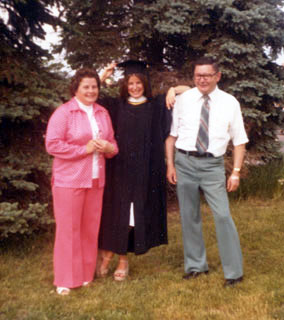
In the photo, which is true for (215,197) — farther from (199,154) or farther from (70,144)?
(70,144)

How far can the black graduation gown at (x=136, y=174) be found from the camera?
4.57m

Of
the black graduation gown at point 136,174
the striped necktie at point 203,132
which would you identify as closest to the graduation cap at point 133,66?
the black graduation gown at point 136,174

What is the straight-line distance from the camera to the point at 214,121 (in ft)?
14.4

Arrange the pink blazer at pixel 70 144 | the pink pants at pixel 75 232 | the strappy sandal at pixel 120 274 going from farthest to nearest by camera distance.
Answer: the strappy sandal at pixel 120 274 → the pink pants at pixel 75 232 → the pink blazer at pixel 70 144

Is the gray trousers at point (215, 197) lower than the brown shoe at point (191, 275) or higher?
higher

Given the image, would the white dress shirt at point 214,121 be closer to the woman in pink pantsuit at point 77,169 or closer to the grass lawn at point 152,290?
the woman in pink pantsuit at point 77,169

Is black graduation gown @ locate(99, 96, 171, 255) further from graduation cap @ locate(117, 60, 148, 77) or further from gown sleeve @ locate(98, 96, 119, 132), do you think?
graduation cap @ locate(117, 60, 148, 77)

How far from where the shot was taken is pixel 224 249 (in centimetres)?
446

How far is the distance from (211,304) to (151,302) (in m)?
0.52

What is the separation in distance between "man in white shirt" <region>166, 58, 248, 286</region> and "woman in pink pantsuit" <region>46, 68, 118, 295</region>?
2.28ft

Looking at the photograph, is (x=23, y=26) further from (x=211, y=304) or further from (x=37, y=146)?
(x=211, y=304)

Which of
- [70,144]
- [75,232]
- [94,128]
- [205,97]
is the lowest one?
→ [75,232]

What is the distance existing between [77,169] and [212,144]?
1251mm

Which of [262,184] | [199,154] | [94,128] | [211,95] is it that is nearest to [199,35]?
[262,184]
